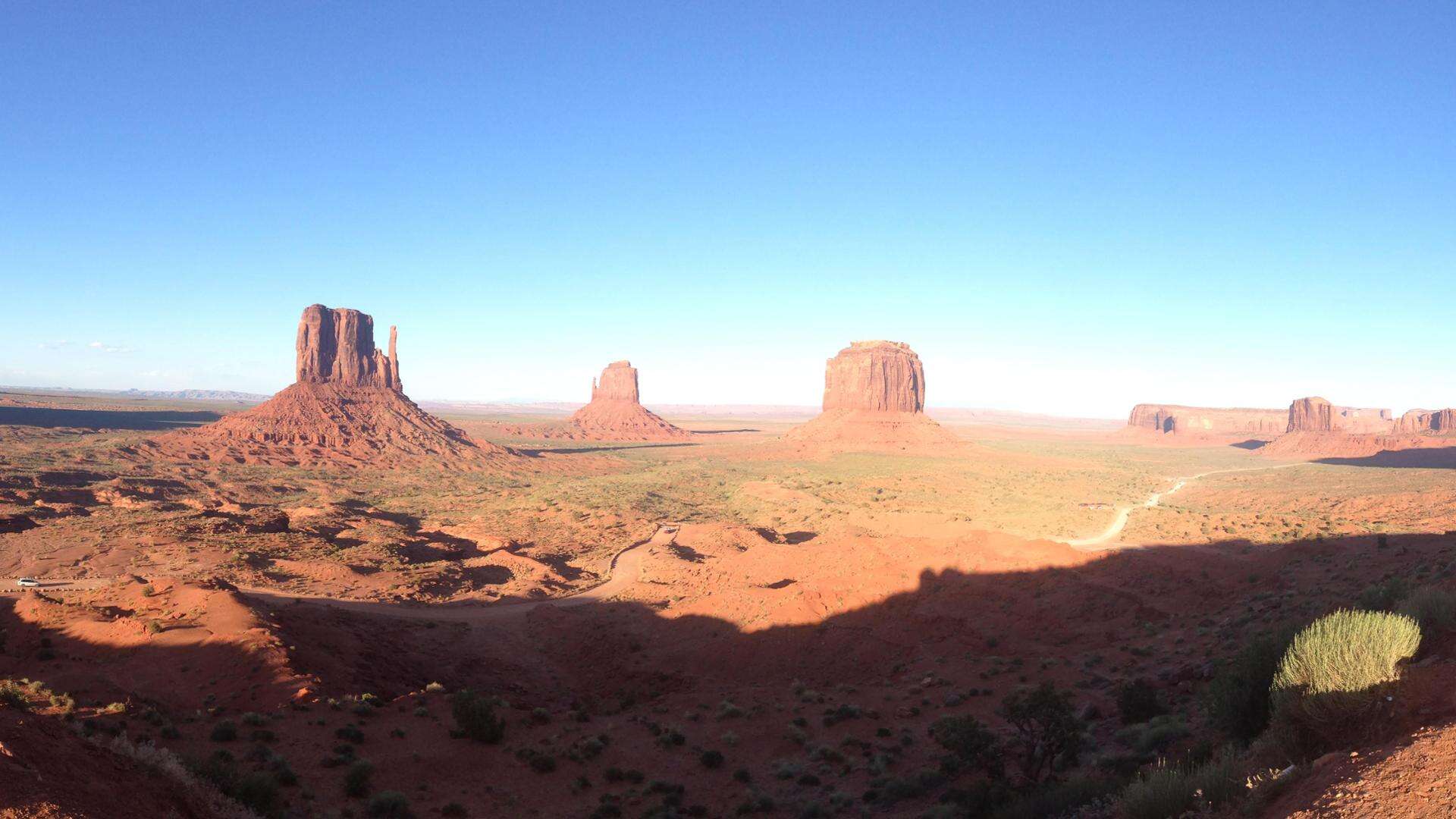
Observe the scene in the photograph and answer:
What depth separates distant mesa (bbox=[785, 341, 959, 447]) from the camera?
117125 millimetres

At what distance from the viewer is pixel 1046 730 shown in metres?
12.8

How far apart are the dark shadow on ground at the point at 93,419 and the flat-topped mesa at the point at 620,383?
87.4m

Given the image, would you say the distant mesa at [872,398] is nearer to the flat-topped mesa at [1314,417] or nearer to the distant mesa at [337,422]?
the distant mesa at [337,422]

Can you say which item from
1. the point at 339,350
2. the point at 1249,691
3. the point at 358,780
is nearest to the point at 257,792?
the point at 358,780

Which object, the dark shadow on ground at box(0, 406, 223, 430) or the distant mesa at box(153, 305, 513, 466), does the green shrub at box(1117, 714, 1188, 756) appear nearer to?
the distant mesa at box(153, 305, 513, 466)

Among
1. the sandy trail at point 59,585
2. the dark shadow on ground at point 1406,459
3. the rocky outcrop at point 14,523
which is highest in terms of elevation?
the dark shadow on ground at point 1406,459

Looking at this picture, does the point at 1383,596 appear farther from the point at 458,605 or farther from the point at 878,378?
the point at 878,378

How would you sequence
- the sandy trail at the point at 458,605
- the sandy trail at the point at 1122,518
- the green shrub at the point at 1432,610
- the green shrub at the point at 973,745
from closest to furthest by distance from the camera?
1. the green shrub at the point at 1432,610
2. the green shrub at the point at 973,745
3. the sandy trail at the point at 458,605
4. the sandy trail at the point at 1122,518

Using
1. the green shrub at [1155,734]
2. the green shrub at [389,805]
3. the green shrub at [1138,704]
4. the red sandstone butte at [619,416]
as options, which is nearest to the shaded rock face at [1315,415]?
the red sandstone butte at [619,416]

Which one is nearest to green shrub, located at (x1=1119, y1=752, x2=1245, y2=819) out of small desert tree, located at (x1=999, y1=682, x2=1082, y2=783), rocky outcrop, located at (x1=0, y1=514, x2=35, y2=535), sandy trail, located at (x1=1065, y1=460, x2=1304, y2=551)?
small desert tree, located at (x1=999, y1=682, x2=1082, y2=783)

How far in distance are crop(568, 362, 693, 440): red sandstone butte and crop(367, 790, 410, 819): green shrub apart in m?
Result: 145

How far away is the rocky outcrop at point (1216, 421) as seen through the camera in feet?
562

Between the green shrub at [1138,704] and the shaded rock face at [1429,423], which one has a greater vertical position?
the shaded rock face at [1429,423]

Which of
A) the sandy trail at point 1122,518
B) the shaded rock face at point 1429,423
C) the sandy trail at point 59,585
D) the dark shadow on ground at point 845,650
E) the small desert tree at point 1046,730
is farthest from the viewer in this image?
the shaded rock face at point 1429,423
